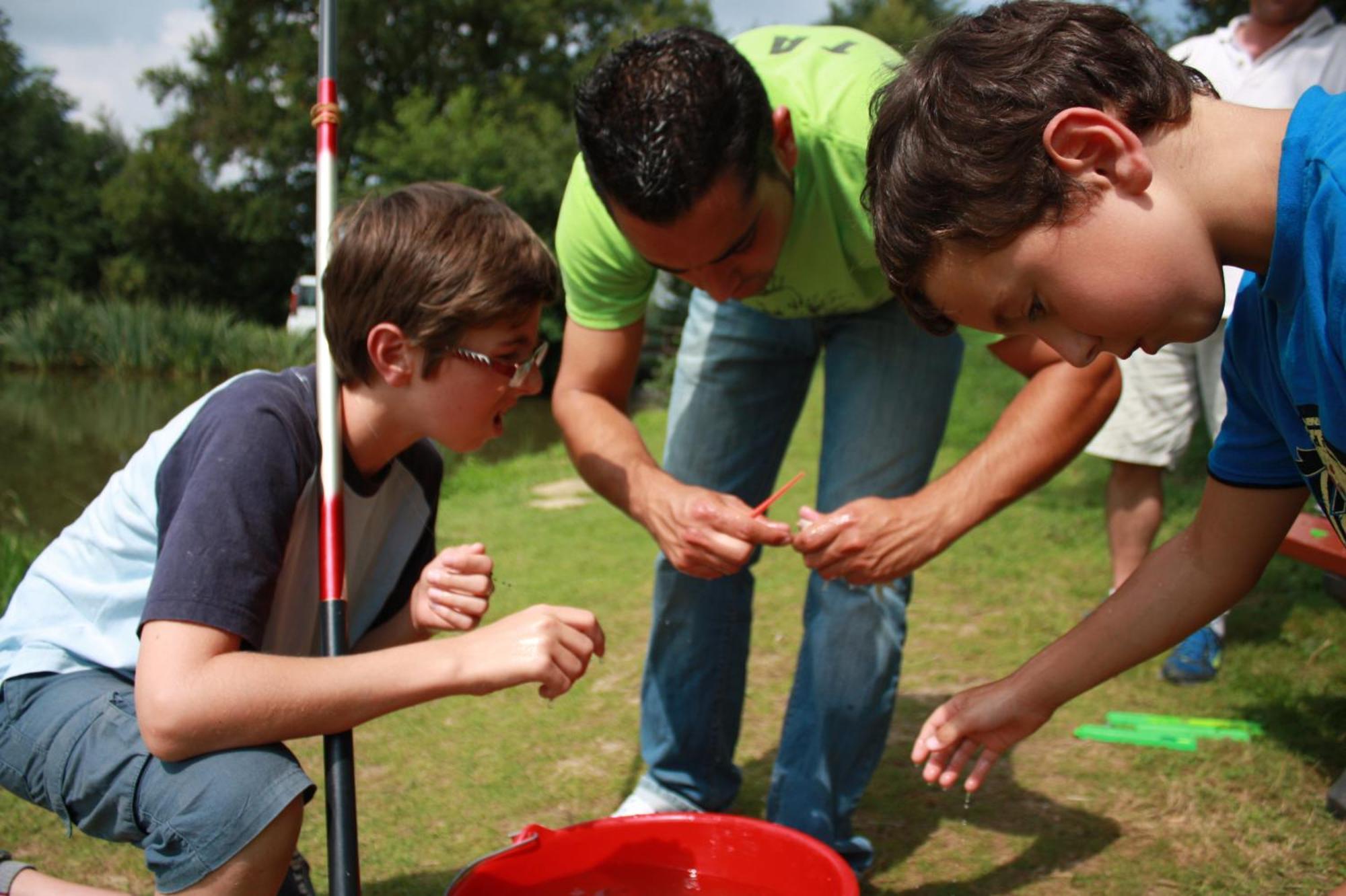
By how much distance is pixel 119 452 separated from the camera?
10.4m

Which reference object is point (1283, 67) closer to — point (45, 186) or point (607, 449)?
point (607, 449)

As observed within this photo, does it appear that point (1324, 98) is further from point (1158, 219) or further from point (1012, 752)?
point (1012, 752)

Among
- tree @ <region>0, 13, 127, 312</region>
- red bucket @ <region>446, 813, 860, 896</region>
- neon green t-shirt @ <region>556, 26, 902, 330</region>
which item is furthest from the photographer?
tree @ <region>0, 13, 127, 312</region>

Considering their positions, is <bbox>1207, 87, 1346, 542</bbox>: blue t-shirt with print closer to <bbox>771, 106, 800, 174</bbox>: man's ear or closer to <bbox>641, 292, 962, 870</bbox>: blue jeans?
<bbox>641, 292, 962, 870</bbox>: blue jeans

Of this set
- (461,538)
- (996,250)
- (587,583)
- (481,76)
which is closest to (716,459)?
(996,250)

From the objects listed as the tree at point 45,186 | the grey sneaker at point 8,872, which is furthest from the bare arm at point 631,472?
the tree at point 45,186

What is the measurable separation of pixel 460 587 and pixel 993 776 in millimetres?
1613

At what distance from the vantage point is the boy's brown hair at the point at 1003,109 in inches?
54.2

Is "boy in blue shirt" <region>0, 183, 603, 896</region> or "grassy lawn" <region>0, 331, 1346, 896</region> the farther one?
"grassy lawn" <region>0, 331, 1346, 896</region>

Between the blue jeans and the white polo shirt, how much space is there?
1.41m

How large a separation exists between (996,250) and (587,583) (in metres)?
3.71

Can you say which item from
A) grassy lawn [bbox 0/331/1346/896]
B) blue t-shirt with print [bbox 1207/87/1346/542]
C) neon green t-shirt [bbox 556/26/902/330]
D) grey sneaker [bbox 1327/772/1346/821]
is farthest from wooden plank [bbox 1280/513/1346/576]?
neon green t-shirt [bbox 556/26/902/330]

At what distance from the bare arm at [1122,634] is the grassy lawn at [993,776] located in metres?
0.74

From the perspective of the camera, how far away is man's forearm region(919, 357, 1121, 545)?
92.0 inches
